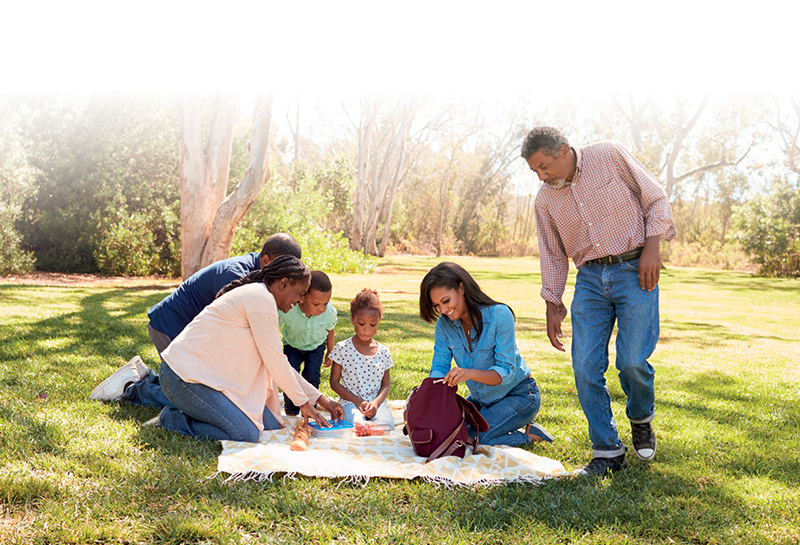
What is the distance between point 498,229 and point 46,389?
126 feet

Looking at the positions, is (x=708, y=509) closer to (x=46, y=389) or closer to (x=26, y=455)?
(x=26, y=455)

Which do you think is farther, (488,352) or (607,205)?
(488,352)

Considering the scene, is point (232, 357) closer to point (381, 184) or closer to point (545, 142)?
point (545, 142)

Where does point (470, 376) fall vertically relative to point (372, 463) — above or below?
above

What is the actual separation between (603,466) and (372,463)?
4.36 ft

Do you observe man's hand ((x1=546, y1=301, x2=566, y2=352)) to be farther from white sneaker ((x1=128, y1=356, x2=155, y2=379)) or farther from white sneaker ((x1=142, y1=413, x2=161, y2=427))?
white sneaker ((x1=128, y1=356, x2=155, y2=379))

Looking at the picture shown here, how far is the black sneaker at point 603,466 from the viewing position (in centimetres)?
338

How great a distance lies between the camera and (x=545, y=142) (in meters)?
3.32

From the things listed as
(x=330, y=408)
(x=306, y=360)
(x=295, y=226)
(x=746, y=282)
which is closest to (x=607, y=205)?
(x=330, y=408)

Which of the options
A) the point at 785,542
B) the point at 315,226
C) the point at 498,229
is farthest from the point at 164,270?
the point at 498,229

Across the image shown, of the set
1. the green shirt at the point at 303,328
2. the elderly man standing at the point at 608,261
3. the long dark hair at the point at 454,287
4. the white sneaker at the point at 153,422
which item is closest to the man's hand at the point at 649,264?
the elderly man standing at the point at 608,261

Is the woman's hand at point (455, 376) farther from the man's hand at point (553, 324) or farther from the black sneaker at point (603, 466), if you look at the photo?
the black sneaker at point (603, 466)

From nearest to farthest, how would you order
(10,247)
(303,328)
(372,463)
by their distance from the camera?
(372,463) < (303,328) < (10,247)

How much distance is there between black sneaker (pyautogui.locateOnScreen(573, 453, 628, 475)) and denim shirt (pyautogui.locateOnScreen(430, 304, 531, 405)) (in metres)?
0.73
